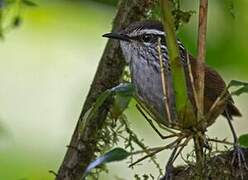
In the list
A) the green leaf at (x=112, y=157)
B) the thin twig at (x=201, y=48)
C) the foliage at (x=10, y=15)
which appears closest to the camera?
the green leaf at (x=112, y=157)

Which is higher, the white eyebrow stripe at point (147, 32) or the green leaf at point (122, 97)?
the white eyebrow stripe at point (147, 32)

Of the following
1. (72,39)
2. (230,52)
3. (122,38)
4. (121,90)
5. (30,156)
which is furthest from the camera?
(72,39)

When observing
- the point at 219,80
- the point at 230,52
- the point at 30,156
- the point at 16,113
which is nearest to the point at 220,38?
the point at 230,52

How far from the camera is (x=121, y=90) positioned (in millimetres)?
1998

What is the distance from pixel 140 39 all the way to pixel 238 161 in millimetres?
605

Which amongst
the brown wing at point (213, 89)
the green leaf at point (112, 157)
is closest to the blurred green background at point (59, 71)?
the brown wing at point (213, 89)

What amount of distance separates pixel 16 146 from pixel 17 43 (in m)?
1.03

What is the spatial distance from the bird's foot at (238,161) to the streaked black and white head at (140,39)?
1.65ft

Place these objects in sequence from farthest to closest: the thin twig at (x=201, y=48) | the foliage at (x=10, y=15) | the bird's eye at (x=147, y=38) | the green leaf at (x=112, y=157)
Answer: the foliage at (x=10, y=15) → the bird's eye at (x=147, y=38) → the thin twig at (x=201, y=48) → the green leaf at (x=112, y=157)

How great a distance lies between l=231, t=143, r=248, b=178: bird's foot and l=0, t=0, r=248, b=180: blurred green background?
69 centimetres

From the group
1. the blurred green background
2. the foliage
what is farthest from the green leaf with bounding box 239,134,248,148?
the foliage

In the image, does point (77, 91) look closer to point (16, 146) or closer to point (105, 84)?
point (16, 146)

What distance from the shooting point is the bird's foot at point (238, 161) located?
2254 millimetres

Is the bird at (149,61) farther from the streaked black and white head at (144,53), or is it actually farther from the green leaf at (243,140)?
the green leaf at (243,140)
